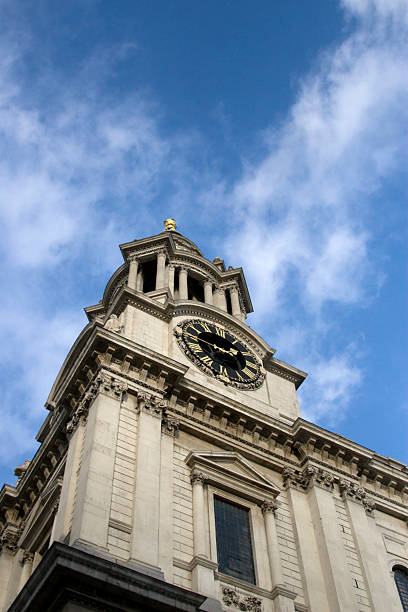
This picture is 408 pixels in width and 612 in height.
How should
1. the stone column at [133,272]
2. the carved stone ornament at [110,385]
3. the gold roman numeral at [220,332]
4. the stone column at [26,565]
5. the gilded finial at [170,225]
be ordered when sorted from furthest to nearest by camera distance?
1. the gilded finial at [170,225]
2. the stone column at [133,272]
3. the gold roman numeral at [220,332]
4. the stone column at [26,565]
5. the carved stone ornament at [110,385]

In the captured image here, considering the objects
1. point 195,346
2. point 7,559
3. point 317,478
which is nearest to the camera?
point 317,478

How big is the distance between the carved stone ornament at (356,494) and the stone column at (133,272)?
17.5 meters

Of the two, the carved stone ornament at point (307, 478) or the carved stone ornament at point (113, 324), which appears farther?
the carved stone ornament at point (113, 324)

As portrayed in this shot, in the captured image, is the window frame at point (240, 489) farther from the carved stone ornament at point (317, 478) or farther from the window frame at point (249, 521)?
the carved stone ornament at point (317, 478)

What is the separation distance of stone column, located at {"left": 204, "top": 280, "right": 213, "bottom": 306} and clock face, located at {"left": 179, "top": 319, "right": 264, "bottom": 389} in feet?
20.3

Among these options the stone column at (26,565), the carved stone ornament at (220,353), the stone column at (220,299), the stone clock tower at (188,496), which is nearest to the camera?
the stone clock tower at (188,496)

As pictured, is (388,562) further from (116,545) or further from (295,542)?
(116,545)

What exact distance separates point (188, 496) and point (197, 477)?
90 cm

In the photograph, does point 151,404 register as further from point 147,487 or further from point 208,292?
point 208,292

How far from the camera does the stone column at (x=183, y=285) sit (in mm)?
43906

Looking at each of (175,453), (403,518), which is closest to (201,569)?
(175,453)

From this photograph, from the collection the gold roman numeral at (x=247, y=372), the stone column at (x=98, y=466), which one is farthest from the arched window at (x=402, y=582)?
the stone column at (x=98, y=466)

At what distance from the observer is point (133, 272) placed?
4559cm

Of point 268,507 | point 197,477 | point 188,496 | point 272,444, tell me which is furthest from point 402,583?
point 188,496
